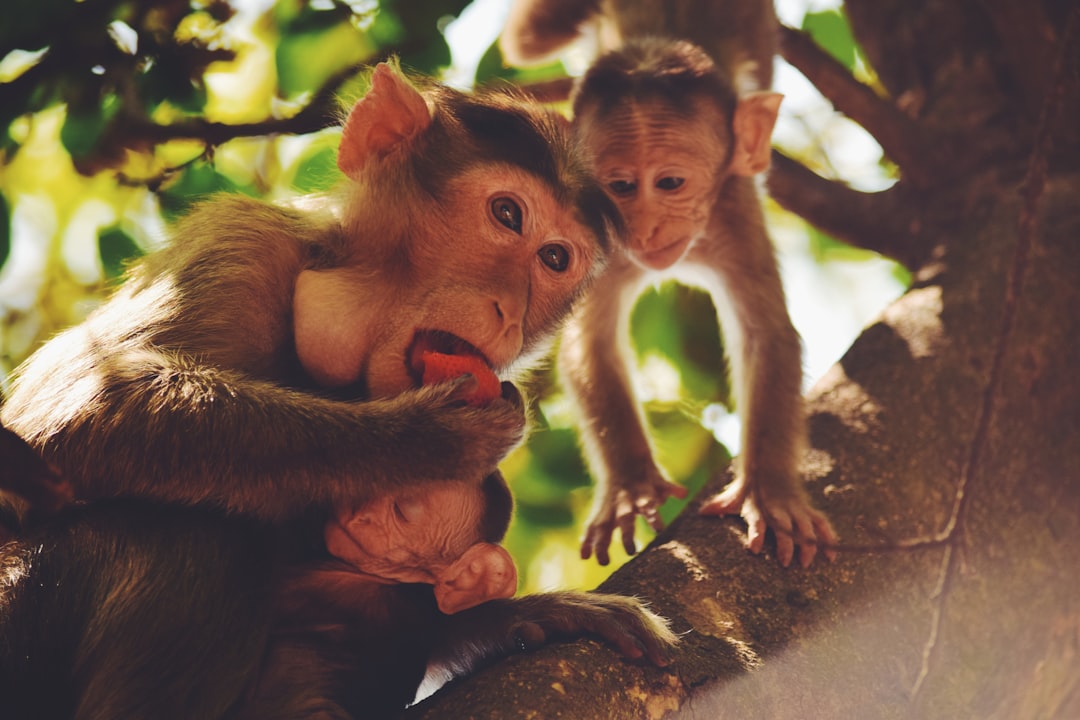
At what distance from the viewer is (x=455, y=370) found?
9.07 feet

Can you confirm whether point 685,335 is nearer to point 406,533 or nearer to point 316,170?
point 316,170

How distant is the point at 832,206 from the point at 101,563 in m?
3.66

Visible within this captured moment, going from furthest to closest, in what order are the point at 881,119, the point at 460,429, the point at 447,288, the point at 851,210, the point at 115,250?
the point at 851,210 → the point at 881,119 → the point at 115,250 → the point at 447,288 → the point at 460,429

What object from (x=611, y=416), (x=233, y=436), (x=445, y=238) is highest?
(x=445, y=238)

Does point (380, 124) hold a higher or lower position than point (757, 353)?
higher

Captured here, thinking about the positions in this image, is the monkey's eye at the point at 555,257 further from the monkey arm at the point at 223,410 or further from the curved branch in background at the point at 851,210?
the curved branch in background at the point at 851,210

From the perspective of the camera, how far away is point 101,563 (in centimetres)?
232

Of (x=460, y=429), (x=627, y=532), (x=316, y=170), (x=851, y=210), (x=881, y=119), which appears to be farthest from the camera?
(x=851, y=210)

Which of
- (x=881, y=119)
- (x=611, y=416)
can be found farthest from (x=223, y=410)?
(x=881, y=119)

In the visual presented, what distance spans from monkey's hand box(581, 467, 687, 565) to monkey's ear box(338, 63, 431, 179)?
1.73 m

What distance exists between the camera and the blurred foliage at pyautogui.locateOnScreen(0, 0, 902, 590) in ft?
10.0

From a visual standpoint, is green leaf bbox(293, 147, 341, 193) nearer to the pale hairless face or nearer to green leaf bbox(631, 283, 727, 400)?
the pale hairless face

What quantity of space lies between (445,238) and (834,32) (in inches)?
140

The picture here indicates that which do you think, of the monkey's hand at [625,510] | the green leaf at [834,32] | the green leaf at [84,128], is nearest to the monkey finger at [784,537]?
the monkey's hand at [625,510]
